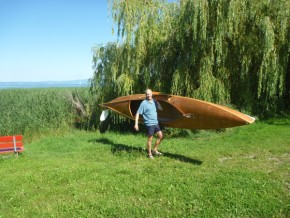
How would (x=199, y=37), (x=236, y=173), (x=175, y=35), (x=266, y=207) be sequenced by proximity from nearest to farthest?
1. (x=266, y=207)
2. (x=236, y=173)
3. (x=199, y=37)
4. (x=175, y=35)

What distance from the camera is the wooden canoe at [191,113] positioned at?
7.66 m

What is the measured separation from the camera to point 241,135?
34.0 feet

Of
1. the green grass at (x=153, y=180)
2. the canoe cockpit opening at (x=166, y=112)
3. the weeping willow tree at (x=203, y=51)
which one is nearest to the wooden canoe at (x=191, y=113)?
the canoe cockpit opening at (x=166, y=112)

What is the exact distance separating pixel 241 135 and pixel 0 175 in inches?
280

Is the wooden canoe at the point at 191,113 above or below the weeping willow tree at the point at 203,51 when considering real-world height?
below

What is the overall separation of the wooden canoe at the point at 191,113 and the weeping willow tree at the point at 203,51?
2.19 meters

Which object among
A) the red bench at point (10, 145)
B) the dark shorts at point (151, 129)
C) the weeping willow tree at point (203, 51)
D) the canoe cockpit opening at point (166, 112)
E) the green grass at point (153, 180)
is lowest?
the green grass at point (153, 180)

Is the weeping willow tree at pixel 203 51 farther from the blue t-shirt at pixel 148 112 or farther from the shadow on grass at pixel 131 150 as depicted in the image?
the blue t-shirt at pixel 148 112

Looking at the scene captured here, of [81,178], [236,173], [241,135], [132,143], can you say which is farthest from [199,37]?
[81,178]

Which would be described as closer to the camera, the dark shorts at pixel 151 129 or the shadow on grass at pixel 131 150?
the shadow on grass at pixel 131 150

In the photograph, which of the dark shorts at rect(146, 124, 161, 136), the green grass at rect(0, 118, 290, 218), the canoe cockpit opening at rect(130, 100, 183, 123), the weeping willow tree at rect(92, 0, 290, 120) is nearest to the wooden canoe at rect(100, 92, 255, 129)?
the canoe cockpit opening at rect(130, 100, 183, 123)

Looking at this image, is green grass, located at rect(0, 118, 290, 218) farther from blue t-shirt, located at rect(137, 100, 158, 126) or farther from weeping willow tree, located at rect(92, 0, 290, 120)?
weeping willow tree, located at rect(92, 0, 290, 120)

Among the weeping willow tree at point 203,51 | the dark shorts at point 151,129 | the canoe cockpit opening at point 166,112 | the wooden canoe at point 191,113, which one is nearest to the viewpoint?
the wooden canoe at point 191,113

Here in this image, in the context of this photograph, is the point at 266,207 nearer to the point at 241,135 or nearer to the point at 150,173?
the point at 150,173
